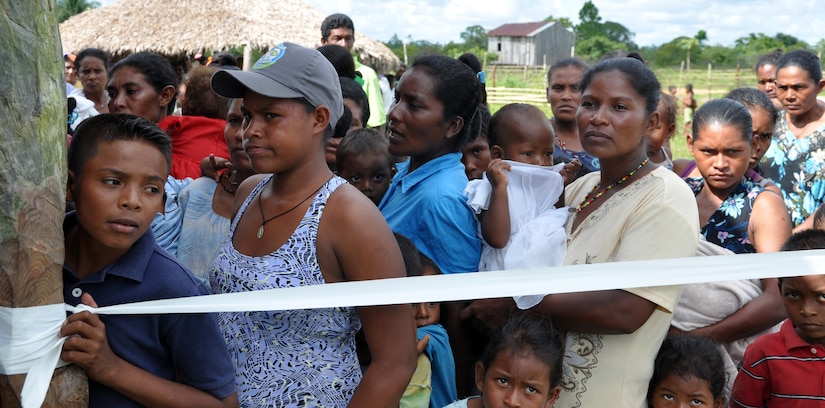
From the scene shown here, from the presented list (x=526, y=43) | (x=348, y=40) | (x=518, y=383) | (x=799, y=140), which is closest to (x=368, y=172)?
(x=518, y=383)

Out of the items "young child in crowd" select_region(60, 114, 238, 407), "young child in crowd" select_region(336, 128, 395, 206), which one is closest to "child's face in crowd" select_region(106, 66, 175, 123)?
"young child in crowd" select_region(336, 128, 395, 206)

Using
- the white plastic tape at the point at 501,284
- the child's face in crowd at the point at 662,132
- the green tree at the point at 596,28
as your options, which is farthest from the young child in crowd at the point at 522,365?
the green tree at the point at 596,28

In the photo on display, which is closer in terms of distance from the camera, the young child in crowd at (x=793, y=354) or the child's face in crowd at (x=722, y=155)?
the young child in crowd at (x=793, y=354)

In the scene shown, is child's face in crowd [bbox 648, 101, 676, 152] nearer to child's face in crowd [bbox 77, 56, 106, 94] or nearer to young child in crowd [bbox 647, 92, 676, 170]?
young child in crowd [bbox 647, 92, 676, 170]

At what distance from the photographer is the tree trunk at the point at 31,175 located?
69.7 inches

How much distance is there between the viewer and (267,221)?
2.30 metres

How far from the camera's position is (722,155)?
12.0 feet

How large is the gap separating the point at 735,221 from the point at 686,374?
933 millimetres

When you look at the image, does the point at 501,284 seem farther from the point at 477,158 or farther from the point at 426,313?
the point at 477,158

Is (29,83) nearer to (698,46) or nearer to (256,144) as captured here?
(256,144)

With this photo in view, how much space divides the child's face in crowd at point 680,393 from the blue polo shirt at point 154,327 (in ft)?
5.56

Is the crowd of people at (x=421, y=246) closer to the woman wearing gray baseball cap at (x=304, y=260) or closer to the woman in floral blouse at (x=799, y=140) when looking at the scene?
the woman wearing gray baseball cap at (x=304, y=260)

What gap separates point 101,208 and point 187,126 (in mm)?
2471

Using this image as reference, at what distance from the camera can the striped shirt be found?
2.91m
